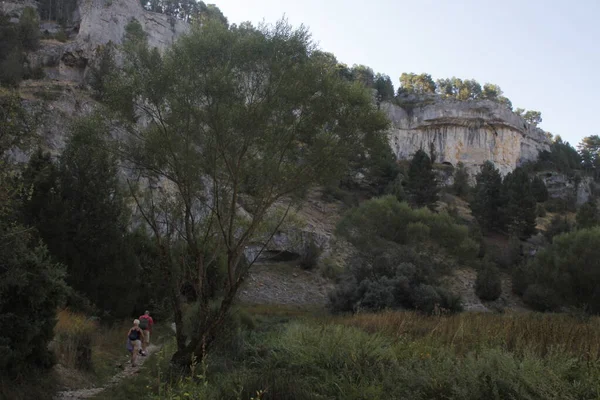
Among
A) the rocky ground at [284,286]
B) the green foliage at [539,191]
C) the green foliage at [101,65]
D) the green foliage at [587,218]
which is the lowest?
the rocky ground at [284,286]

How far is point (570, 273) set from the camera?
33.7 metres

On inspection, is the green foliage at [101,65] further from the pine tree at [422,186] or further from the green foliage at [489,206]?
the green foliage at [489,206]

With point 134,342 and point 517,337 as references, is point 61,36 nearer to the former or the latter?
point 134,342

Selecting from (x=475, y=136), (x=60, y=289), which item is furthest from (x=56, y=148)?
(x=475, y=136)

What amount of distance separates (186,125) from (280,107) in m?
2.21

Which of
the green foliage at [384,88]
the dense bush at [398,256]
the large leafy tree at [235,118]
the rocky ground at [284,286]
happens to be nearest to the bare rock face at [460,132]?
the green foliage at [384,88]

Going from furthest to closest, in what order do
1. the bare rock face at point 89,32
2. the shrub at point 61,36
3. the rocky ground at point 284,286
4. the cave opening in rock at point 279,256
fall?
the shrub at point 61,36, the bare rock face at point 89,32, the cave opening in rock at point 279,256, the rocky ground at point 284,286

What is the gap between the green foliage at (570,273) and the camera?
32344 mm

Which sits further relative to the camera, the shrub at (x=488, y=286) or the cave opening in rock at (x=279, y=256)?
the cave opening in rock at (x=279, y=256)

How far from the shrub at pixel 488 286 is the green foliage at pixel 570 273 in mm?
3096

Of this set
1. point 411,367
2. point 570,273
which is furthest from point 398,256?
point 411,367

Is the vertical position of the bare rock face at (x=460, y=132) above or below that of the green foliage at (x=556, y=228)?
above

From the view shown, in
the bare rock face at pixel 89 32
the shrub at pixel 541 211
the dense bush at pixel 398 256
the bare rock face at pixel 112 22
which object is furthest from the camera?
the shrub at pixel 541 211

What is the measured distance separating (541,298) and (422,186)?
2322 cm
